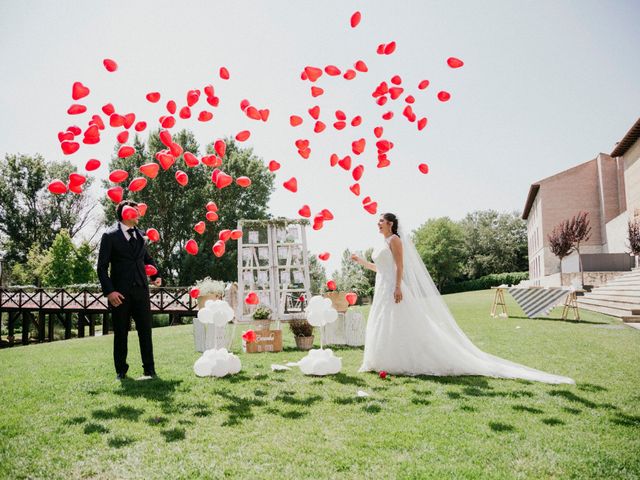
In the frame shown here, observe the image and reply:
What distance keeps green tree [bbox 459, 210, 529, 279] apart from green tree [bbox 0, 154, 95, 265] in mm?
53448

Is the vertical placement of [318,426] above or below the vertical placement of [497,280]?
above

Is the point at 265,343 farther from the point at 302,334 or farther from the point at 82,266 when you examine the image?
the point at 82,266

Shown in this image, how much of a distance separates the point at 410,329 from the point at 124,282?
3.77 metres

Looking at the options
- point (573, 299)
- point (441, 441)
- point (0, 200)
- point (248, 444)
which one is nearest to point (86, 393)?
point (248, 444)

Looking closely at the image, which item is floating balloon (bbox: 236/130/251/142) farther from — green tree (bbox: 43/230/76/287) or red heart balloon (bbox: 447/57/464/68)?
green tree (bbox: 43/230/76/287)

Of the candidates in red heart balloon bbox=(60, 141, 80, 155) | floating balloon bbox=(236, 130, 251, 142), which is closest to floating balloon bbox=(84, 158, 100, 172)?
red heart balloon bbox=(60, 141, 80, 155)

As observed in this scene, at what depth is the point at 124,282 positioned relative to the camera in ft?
17.7

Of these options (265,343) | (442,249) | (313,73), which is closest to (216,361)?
(265,343)

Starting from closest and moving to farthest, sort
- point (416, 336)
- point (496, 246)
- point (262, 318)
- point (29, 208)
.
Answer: point (416, 336)
point (262, 318)
point (29, 208)
point (496, 246)

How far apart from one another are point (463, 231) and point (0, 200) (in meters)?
58.5

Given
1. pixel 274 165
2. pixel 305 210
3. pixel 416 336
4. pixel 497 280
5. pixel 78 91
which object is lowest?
pixel 497 280

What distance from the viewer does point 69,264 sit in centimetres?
3391

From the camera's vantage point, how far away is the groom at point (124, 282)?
5.32 m

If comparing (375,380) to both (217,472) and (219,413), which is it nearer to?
(219,413)
